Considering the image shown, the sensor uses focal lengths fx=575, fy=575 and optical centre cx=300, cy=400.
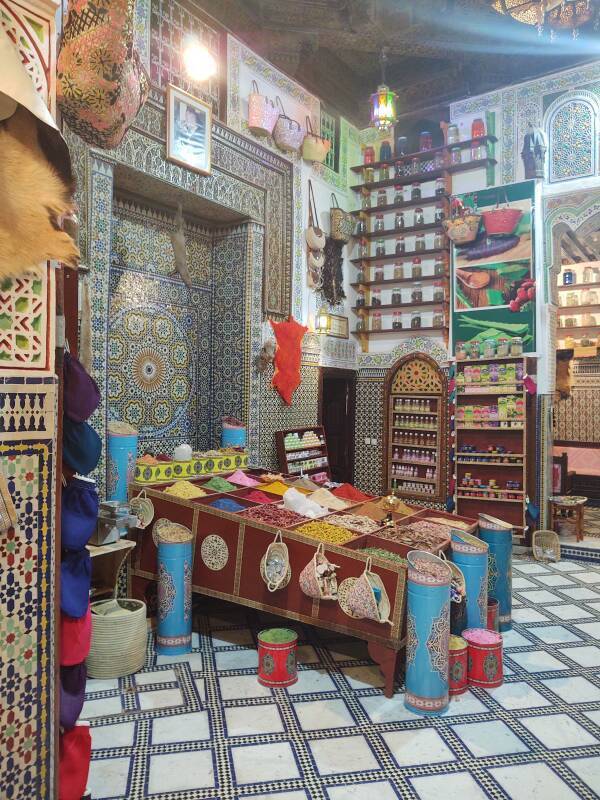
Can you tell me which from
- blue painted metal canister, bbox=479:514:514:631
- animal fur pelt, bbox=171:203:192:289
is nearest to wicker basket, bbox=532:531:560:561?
blue painted metal canister, bbox=479:514:514:631

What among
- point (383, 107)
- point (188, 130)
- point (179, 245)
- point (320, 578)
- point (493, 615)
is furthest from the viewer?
point (383, 107)

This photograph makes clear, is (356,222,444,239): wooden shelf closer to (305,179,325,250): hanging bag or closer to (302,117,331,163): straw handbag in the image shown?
(305,179,325,250): hanging bag

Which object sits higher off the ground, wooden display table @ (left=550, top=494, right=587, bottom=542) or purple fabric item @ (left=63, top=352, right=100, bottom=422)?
purple fabric item @ (left=63, top=352, right=100, bottom=422)

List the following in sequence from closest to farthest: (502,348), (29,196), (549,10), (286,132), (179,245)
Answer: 1. (29,196)
2. (549,10)
3. (179,245)
4. (286,132)
5. (502,348)

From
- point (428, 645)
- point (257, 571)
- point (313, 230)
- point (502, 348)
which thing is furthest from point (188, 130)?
point (428, 645)

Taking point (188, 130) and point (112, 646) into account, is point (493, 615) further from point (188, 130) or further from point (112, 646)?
point (188, 130)

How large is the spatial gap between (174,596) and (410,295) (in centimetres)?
610

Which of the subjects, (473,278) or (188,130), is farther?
(473,278)

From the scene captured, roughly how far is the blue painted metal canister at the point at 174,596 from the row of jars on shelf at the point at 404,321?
551cm

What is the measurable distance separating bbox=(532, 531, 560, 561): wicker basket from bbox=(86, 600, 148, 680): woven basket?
5.11 m

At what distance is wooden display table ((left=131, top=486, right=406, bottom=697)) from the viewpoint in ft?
11.9

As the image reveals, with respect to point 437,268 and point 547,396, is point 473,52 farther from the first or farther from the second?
point 547,396

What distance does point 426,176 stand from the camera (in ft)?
28.1

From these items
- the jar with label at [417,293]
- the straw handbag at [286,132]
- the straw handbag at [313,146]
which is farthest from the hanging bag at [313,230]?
the jar with label at [417,293]
